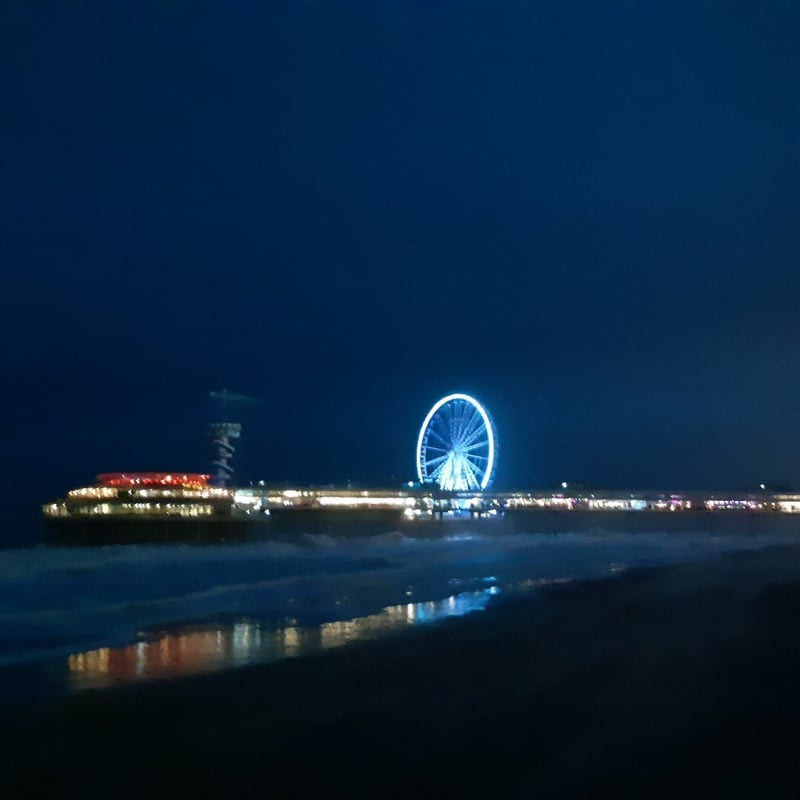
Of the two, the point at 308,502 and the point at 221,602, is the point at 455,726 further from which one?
the point at 308,502

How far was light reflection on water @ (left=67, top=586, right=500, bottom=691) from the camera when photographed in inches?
521

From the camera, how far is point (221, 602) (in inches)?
909

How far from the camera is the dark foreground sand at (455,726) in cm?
817

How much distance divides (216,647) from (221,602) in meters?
7.72

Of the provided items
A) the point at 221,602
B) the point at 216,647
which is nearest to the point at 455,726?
the point at 216,647

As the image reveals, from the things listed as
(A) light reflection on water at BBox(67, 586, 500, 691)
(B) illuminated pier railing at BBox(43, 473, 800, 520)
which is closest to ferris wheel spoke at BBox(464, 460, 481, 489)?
(B) illuminated pier railing at BBox(43, 473, 800, 520)

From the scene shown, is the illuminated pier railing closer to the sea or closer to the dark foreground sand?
the sea

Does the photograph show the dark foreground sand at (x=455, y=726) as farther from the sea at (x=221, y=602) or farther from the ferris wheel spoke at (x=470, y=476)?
the ferris wheel spoke at (x=470, y=476)

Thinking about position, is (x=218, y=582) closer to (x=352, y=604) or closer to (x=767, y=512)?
(x=352, y=604)

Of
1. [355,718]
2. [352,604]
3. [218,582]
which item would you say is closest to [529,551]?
[218,582]

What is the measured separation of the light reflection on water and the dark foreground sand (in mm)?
786

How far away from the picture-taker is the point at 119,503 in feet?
249

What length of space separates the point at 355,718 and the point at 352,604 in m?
11.7

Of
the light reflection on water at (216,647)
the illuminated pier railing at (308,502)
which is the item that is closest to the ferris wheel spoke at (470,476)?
the illuminated pier railing at (308,502)
